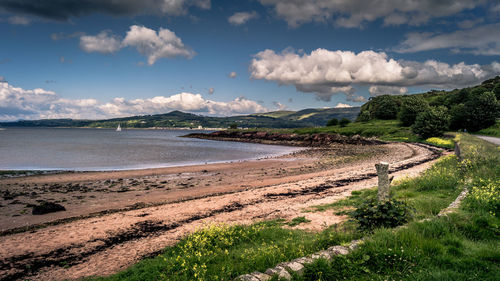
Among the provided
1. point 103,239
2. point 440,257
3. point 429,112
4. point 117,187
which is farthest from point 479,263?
point 429,112

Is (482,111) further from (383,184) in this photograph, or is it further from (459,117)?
(383,184)

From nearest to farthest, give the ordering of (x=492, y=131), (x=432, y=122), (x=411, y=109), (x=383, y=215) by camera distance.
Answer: (x=383, y=215) < (x=492, y=131) < (x=432, y=122) < (x=411, y=109)

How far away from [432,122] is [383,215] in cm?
5845

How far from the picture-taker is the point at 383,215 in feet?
25.8

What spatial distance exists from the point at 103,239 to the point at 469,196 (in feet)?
48.7

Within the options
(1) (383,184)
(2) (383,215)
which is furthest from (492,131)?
(2) (383,215)

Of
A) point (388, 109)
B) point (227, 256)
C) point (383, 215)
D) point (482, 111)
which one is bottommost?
point (227, 256)

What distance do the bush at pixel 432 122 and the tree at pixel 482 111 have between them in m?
10.2

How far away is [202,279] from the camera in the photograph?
5.86 metres

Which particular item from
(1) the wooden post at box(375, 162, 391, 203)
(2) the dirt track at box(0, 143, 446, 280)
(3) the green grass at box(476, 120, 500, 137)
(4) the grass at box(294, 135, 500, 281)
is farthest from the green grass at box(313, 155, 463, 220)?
(3) the green grass at box(476, 120, 500, 137)

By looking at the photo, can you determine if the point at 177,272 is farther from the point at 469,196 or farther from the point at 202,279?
the point at 469,196

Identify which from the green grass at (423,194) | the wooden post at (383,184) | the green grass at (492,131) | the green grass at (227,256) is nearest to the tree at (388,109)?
the green grass at (492,131)

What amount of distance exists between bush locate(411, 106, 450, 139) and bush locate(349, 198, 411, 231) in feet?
182

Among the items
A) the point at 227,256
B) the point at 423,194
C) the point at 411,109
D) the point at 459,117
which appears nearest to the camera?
the point at 227,256
